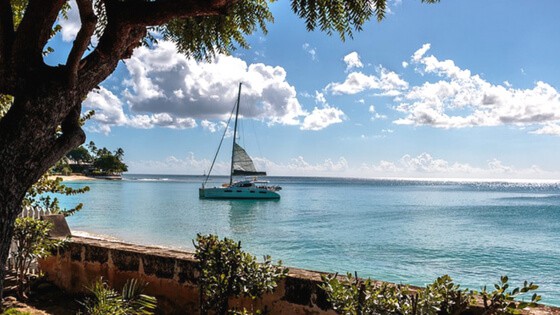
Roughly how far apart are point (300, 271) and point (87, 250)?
2.84 meters

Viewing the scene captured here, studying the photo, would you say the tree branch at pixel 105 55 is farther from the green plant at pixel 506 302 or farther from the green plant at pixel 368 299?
the green plant at pixel 506 302

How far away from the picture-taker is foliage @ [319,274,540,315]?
7.93 ft

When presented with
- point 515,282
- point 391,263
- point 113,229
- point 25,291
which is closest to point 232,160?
point 113,229

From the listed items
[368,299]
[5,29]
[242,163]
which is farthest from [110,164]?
[368,299]

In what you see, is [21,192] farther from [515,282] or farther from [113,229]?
[113,229]

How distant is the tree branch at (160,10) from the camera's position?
3.23m

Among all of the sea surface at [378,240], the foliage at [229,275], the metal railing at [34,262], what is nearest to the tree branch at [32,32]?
the foliage at [229,275]

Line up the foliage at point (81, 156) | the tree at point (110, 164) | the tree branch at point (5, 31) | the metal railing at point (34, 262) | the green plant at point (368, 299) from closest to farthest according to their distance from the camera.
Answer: the green plant at point (368, 299)
the tree branch at point (5, 31)
the metal railing at point (34, 262)
the tree at point (110, 164)
the foliage at point (81, 156)

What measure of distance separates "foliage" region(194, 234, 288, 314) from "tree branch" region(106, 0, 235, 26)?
189cm

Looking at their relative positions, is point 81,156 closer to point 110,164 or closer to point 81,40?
point 110,164

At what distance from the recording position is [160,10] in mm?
3293

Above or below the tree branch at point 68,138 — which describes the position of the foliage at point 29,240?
below

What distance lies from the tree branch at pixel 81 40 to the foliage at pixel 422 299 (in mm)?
2446

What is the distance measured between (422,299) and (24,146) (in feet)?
9.30
